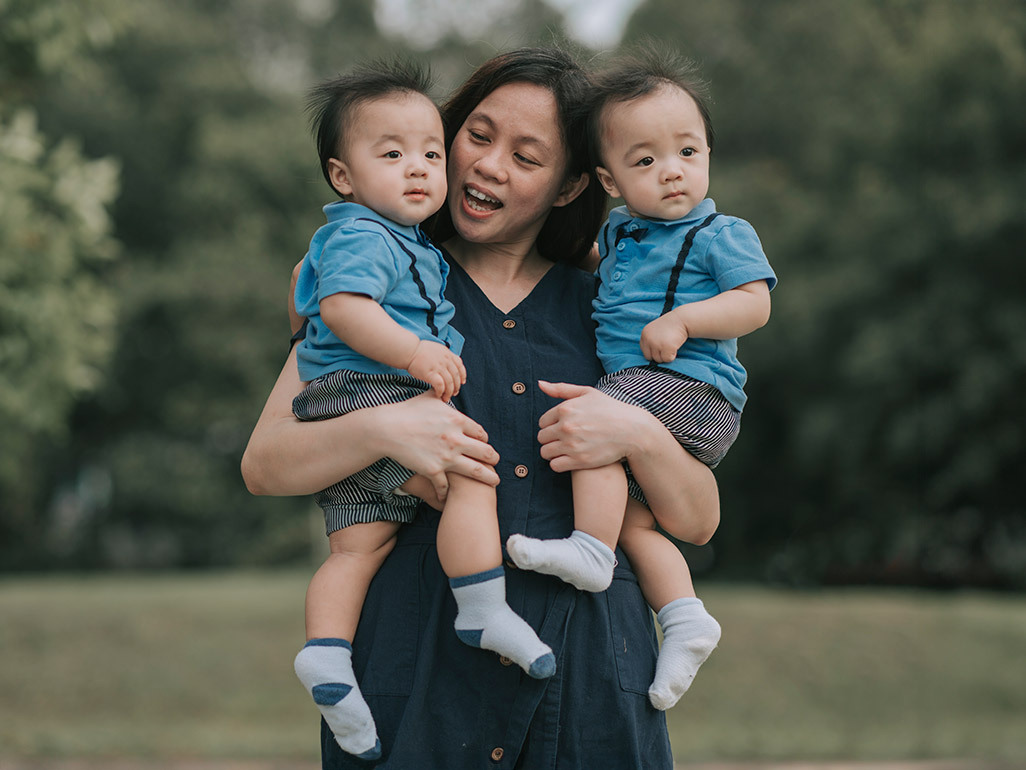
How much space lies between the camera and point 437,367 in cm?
210

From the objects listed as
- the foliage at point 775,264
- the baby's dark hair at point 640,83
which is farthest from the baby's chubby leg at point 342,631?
the foliage at point 775,264

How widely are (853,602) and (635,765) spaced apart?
983cm

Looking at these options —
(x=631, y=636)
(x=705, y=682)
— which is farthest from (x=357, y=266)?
(x=705, y=682)

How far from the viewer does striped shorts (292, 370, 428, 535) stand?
219cm

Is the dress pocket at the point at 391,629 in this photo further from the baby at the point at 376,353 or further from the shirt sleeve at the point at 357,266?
the shirt sleeve at the point at 357,266

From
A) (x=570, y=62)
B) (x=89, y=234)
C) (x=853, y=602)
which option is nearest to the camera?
(x=570, y=62)

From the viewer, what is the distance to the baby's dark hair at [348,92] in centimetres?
232

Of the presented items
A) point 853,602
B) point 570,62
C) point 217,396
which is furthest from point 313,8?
point 570,62

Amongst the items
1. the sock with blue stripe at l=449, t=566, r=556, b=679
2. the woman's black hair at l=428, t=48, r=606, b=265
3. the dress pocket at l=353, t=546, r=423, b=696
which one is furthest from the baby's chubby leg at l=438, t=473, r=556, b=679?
the woman's black hair at l=428, t=48, r=606, b=265

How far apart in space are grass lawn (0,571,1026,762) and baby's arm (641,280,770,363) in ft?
20.7

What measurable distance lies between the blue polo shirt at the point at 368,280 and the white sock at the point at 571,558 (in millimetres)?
395

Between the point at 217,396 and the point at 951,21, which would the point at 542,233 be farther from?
the point at 217,396

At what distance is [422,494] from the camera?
2182 mm

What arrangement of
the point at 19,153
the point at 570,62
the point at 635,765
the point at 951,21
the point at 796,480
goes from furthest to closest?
the point at 796,480 → the point at 951,21 → the point at 19,153 → the point at 570,62 → the point at 635,765
